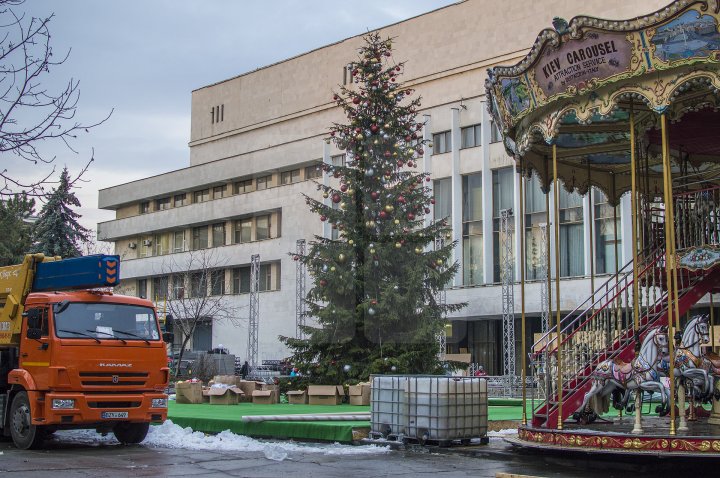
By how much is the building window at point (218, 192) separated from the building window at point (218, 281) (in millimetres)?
6236

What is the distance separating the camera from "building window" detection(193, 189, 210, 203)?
72.4 meters

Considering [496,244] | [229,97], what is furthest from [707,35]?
[229,97]

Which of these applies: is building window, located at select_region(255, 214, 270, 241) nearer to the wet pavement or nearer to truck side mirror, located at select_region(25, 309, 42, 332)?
the wet pavement

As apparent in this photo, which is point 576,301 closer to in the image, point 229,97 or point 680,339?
point 680,339

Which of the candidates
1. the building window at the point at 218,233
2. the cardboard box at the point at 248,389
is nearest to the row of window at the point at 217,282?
the building window at the point at 218,233

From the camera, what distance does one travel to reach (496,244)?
167ft

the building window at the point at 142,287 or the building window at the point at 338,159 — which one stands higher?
the building window at the point at 338,159

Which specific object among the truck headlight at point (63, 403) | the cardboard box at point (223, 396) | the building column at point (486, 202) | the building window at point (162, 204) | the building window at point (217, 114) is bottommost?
the cardboard box at point (223, 396)

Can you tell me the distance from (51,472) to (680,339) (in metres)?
9.65

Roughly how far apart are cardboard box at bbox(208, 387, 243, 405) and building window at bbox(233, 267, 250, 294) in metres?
41.3

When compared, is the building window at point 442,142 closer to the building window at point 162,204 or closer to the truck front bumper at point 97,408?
the building window at point 162,204

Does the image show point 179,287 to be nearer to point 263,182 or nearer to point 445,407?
point 263,182

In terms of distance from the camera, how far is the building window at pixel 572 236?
156ft

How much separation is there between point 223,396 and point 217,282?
144ft
